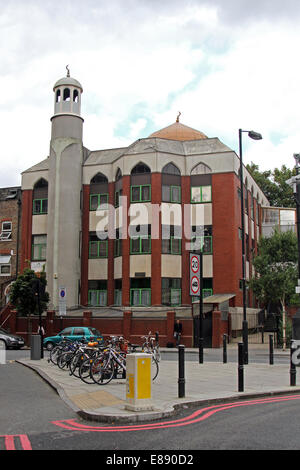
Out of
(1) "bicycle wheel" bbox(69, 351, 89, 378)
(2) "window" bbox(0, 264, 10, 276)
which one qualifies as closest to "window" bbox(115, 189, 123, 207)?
(2) "window" bbox(0, 264, 10, 276)

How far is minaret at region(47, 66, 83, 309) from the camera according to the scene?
38906 mm

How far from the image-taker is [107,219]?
3975 cm

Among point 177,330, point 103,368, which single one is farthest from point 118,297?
point 103,368

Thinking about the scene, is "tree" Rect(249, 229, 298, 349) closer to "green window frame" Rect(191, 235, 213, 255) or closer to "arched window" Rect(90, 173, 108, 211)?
"green window frame" Rect(191, 235, 213, 255)

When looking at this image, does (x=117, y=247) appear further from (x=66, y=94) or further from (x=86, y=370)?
(x=86, y=370)

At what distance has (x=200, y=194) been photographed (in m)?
38.0

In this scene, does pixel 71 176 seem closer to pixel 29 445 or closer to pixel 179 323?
pixel 179 323

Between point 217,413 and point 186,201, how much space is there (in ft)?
95.6

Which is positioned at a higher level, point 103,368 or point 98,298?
point 98,298

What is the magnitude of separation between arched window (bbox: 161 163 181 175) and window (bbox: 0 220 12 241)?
48.9 ft

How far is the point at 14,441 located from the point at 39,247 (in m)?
34.9

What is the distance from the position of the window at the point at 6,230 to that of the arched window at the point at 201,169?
16674 mm

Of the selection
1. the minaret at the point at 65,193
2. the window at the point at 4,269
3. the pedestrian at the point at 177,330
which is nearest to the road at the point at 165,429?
the pedestrian at the point at 177,330
